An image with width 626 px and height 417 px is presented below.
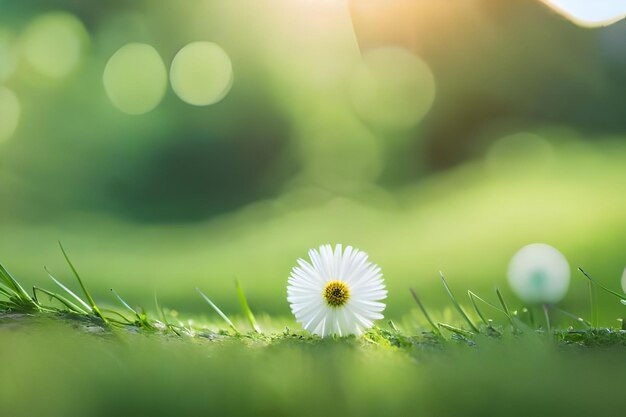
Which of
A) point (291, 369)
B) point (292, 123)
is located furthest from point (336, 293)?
point (292, 123)

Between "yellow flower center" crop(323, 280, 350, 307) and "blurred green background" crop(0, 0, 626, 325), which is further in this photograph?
"blurred green background" crop(0, 0, 626, 325)

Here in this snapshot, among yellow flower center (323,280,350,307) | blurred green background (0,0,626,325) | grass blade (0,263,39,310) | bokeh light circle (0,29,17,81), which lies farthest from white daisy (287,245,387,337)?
bokeh light circle (0,29,17,81)

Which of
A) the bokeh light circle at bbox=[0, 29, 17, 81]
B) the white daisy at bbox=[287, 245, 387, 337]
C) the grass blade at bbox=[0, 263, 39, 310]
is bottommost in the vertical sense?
the grass blade at bbox=[0, 263, 39, 310]

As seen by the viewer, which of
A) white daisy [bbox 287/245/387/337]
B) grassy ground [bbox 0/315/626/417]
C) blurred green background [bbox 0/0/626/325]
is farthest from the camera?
blurred green background [bbox 0/0/626/325]

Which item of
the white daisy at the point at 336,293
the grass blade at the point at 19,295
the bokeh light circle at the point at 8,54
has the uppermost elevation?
the bokeh light circle at the point at 8,54

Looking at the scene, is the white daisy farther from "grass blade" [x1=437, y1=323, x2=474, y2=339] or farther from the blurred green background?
Answer: the blurred green background

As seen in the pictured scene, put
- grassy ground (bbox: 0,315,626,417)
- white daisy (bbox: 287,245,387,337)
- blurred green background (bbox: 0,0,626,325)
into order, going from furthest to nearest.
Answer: blurred green background (bbox: 0,0,626,325) → white daisy (bbox: 287,245,387,337) → grassy ground (bbox: 0,315,626,417)

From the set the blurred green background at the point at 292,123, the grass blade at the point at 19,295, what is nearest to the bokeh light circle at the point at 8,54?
the blurred green background at the point at 292,123

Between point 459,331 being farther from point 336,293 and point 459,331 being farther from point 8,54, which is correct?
point 8,54

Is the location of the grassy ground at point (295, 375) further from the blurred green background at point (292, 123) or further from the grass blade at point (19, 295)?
the blurred green background at point (292, 123)

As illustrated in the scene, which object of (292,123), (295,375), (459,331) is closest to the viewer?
(295,375)
